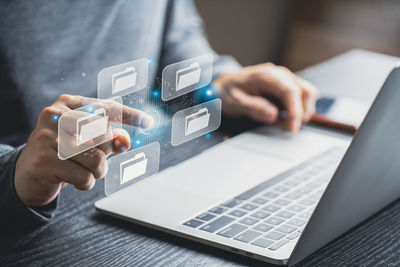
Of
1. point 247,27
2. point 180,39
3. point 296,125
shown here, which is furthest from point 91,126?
point 247,27

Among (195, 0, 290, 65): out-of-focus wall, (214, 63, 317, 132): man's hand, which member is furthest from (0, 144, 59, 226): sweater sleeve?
(195, 0, 290, 65): out-of-focus wall

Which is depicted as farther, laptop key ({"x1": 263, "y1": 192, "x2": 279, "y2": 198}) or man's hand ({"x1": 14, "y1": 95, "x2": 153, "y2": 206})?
laptop key ({"x1": 263, "y1": 192, "x2": 279, "y2": 198})

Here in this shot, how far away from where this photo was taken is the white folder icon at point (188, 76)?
57 centimetres

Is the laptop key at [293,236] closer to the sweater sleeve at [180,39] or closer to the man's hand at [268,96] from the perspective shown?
the man's hand at [268,96]

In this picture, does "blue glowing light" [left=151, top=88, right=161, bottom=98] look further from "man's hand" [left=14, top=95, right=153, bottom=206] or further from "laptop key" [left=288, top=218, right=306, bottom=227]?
"laptop key" [left=288, top=218, right=306, bottom=227]

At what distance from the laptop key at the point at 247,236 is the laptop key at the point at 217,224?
0.03m

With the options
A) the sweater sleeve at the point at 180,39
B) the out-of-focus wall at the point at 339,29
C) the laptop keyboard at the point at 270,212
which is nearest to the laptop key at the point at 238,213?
the laptop keyboard at the point at 270,212

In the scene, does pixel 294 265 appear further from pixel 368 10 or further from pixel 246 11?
pixel 368 10

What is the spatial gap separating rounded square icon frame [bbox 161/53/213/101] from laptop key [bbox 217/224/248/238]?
140 millimetres

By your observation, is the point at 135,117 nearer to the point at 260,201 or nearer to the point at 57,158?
the point at 57,158

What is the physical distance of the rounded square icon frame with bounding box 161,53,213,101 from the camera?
21.5 inches

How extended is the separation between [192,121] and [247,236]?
14 cm

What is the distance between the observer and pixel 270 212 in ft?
1.95

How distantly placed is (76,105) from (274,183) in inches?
11.3
